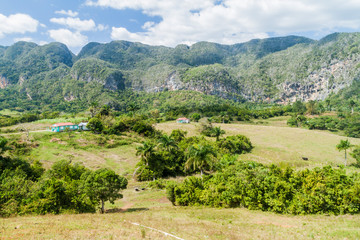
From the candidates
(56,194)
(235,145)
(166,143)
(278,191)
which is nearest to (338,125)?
(235,145)

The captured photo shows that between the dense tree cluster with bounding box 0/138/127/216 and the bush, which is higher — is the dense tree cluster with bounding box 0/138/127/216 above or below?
above

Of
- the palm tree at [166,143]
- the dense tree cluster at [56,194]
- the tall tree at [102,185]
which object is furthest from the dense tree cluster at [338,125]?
the dense tree cluster at [56,194]

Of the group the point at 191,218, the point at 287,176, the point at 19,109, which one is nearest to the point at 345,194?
the point at 287,176

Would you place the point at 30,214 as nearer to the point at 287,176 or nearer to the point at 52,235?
the point at 52,235

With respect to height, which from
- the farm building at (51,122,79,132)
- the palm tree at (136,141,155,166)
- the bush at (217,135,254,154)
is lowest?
the bush at (217,135,254,154)

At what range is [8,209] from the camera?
21.3 m

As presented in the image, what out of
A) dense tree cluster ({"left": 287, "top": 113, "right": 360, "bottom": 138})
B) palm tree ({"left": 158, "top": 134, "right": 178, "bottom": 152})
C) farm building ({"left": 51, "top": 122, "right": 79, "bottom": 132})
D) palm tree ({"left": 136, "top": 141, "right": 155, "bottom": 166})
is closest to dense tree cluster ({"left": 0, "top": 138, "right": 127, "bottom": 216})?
palm tree ({"left": 136, "top": 141, "right": 155, "bottom": 166})

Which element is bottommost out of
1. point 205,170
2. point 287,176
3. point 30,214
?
point 205,170

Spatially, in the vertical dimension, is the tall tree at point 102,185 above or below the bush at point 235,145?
above

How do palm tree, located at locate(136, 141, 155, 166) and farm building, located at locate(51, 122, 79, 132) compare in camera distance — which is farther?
farm building, located at locate(51, 122, 79, 132)

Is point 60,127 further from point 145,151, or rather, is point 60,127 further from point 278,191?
point 278,191

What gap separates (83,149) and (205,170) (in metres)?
37.6

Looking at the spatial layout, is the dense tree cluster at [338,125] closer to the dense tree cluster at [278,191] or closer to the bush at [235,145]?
the bush at [235,145]

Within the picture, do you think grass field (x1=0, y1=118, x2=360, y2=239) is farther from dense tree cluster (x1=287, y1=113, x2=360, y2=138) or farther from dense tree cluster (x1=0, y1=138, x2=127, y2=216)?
dense tree cluster (x1=287, y1=113, x2=360, y2=138)
